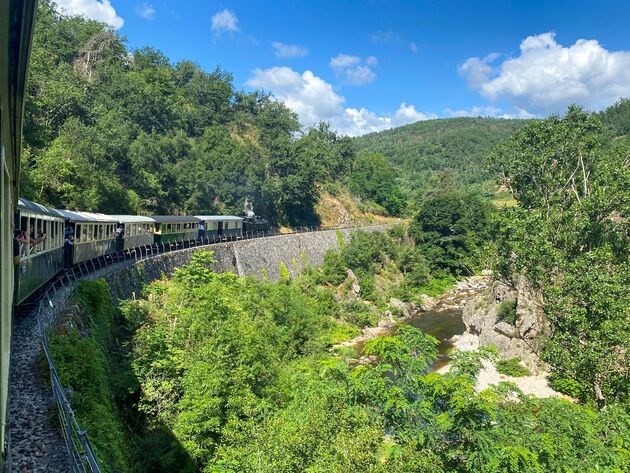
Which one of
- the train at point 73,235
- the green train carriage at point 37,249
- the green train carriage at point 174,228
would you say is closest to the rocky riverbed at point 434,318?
the green train carriage at point 174,228

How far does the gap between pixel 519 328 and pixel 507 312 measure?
3338mm

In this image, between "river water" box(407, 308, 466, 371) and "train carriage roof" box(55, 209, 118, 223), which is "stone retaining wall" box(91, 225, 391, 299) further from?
"river water" box(407, 308, 466, 371)

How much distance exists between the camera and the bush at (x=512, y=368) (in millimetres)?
28812

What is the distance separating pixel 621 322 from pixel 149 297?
23687 mm

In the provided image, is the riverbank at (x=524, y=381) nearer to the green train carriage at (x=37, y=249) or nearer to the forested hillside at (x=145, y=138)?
the green train carriage at (x=37, y=249)

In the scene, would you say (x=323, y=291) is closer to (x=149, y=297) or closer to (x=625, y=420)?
(x=149, y=297)

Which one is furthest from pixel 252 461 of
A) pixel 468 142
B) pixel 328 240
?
pixel 468 142

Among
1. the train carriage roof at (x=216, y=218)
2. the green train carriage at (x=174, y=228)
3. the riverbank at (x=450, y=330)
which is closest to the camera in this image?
the riverbank at (x=450, y=330)

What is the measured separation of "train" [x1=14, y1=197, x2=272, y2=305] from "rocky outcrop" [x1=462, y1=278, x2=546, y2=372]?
2559 cm

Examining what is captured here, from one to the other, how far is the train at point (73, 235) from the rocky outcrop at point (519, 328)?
25.6 metres

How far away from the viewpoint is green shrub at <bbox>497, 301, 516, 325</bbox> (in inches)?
1328

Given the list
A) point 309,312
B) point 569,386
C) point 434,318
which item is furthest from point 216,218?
point 569,386

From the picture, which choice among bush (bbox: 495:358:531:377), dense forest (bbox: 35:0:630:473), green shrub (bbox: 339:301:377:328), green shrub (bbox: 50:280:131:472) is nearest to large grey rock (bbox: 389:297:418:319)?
dense forest (bbox: 35:0:630:473)

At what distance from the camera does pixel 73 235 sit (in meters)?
20.1
